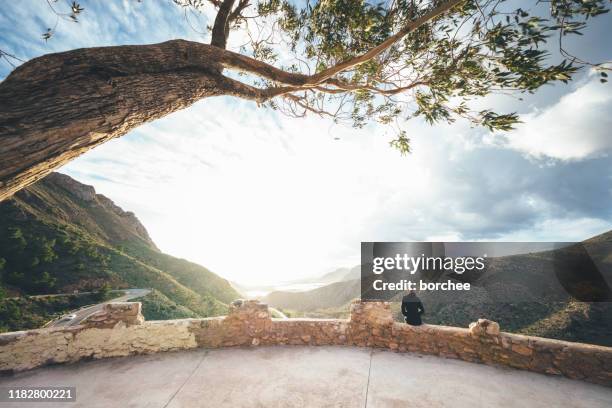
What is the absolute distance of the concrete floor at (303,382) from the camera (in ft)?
12.2

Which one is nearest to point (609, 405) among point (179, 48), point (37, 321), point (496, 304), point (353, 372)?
point (353, 372)

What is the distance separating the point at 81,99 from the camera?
222cm

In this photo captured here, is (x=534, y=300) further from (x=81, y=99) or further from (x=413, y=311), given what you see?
(x=81, y=99)

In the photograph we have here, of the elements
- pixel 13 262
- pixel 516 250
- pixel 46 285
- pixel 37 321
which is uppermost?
pixel 516 250

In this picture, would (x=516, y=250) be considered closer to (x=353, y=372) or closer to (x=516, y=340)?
(x=516, y=340)

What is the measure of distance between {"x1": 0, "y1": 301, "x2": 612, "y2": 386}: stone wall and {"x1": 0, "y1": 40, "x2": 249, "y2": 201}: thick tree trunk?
4640 millimetres

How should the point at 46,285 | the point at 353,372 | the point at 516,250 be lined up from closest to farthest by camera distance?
the point at 353,372 → the point at 46,285 → the point at 516,250

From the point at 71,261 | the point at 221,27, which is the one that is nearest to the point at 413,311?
the point at 221,27

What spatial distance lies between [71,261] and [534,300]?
53.7 metres

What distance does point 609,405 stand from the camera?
3.64 m

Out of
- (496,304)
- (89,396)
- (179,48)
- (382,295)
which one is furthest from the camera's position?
(382,295)

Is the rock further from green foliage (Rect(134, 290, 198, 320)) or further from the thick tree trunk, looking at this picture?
green foliage (Rect(134, 290, 198, 320))

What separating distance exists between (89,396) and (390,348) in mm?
5668

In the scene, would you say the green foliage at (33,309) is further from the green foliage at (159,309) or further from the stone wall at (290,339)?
the stone wall at (290,339)
